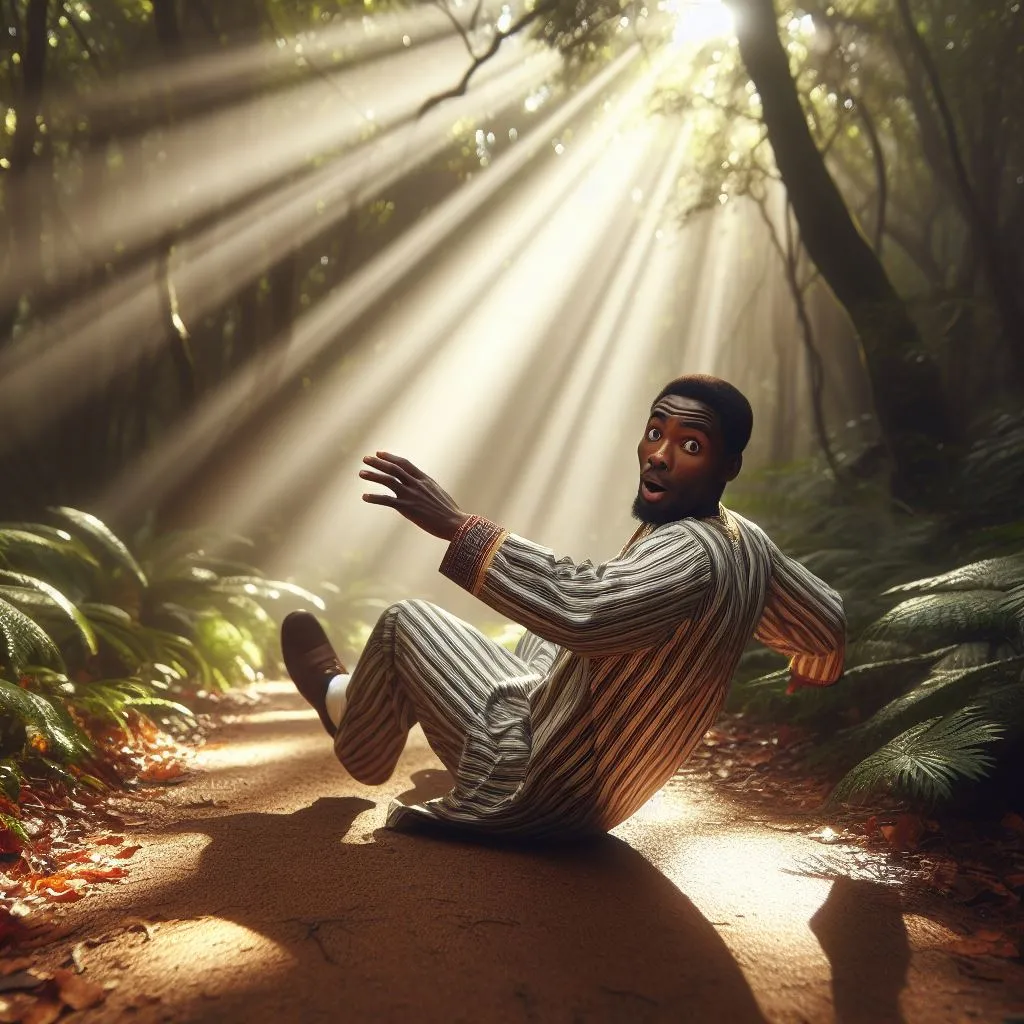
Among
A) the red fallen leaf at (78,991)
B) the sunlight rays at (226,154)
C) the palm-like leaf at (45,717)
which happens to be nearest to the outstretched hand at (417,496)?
the red fallen leaf at (78,991)

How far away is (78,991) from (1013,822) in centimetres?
301

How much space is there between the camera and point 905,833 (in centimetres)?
310

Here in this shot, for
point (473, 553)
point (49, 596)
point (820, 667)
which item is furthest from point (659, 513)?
point (49, 596)

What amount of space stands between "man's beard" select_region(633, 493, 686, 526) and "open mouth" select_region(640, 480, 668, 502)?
0.7 inches

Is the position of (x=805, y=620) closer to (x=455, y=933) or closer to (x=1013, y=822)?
(x=1013, y=822)

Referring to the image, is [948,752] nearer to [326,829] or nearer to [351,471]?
[326,829]

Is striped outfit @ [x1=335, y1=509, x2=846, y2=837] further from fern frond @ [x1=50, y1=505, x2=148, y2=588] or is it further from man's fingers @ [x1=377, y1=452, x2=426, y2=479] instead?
fern frond @ [x1=50, y1=505, x2=148, y2=588]

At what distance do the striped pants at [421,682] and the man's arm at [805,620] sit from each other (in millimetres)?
814

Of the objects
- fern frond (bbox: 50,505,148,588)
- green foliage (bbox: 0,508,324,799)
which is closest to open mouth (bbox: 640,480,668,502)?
green foliage (bbox: 0,508,324,799)

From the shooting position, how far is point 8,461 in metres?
9.14

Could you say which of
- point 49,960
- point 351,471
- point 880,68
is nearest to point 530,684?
point 49,960

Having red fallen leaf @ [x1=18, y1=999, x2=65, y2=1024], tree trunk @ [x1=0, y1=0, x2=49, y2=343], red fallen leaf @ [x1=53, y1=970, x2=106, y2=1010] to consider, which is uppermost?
tree trunk @ [x1=0, y1=0, x2=49, y2=343]

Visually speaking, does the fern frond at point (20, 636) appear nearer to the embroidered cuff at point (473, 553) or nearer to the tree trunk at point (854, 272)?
the embroidered cuff at point (473, 553)

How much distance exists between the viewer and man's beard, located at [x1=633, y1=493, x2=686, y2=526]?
2.38 metres
